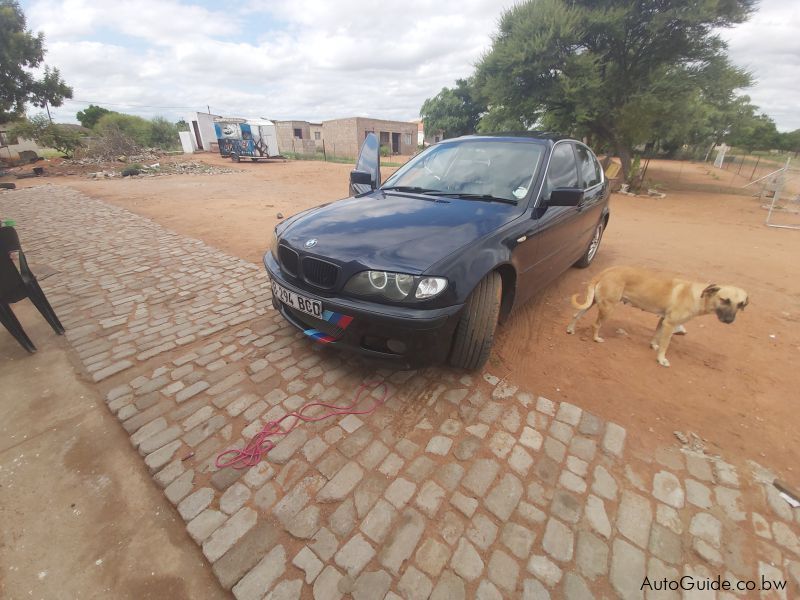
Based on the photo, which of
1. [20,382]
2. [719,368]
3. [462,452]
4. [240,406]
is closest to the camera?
[462,452]

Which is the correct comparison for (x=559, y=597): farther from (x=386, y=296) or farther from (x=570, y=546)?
(x=386, y=296)

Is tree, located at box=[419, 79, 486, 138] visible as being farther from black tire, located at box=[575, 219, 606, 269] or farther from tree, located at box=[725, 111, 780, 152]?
black tire, located at box=[575, 219, 606, 269]

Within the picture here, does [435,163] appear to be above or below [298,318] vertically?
above

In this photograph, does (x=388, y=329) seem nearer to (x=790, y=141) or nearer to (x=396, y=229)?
(x=396, y=229)

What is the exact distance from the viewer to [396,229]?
7.70 ft

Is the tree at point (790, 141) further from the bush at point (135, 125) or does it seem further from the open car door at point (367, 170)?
the bush at point (135, 125)

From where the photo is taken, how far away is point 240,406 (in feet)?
7.62

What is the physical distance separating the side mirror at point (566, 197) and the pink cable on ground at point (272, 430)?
6.44ft

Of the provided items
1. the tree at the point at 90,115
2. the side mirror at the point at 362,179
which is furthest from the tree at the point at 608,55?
the tree at the point at 90,115

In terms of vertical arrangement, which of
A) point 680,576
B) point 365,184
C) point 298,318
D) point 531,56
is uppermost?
point 531,56

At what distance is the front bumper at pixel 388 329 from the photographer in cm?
203

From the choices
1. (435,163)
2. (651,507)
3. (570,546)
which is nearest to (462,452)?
(570,546)

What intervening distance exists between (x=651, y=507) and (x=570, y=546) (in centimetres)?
52

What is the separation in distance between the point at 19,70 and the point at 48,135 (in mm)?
3466
